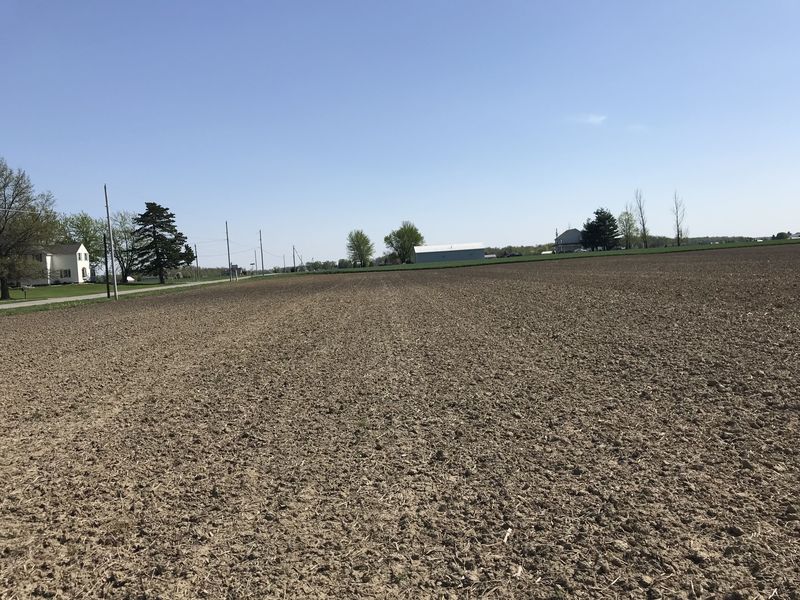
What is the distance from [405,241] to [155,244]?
273 feet

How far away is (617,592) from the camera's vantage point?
118 inches

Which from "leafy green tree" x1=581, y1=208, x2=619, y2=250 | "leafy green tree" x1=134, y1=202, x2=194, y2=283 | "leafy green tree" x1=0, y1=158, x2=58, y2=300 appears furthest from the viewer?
"leafy green tree" x1=581, y1=208, x2=619, y2=250

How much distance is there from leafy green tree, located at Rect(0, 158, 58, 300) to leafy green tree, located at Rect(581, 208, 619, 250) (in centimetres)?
10260

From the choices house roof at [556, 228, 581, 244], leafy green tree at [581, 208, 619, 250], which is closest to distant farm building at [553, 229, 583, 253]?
house roof at [556, 228, 581, 244]

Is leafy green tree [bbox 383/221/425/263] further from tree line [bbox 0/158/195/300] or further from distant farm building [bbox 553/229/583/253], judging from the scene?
tree line [bbox 0/158/195/300]

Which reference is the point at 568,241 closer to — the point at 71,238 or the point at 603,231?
the point at 603,231

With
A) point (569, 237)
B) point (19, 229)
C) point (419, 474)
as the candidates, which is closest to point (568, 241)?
point (569, 237)

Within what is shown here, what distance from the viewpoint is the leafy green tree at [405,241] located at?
Answer: 16225 cm

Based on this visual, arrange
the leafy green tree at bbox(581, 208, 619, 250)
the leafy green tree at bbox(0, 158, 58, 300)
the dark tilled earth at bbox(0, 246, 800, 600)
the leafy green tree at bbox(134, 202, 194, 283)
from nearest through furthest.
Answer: the dark tilled earth at bbox(0, 246, 800, 600) < the leafy green tree at bbox(0, 158, 58, 300) < the leafy green tree at bbox(134, 202, 194, 283) < the leafy green tree at bbox(581, 208, 619, 250)

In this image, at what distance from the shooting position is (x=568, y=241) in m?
153

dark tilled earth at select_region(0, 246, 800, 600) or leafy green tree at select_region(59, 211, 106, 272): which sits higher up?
leafy green tree at select_region(59, 211, 106, 272)

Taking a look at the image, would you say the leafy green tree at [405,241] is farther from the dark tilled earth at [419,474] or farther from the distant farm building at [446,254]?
the dark tilled earth at [419,474]

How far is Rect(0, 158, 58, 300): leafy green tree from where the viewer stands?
154ft

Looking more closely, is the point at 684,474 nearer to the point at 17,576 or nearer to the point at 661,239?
the point at 17,576
